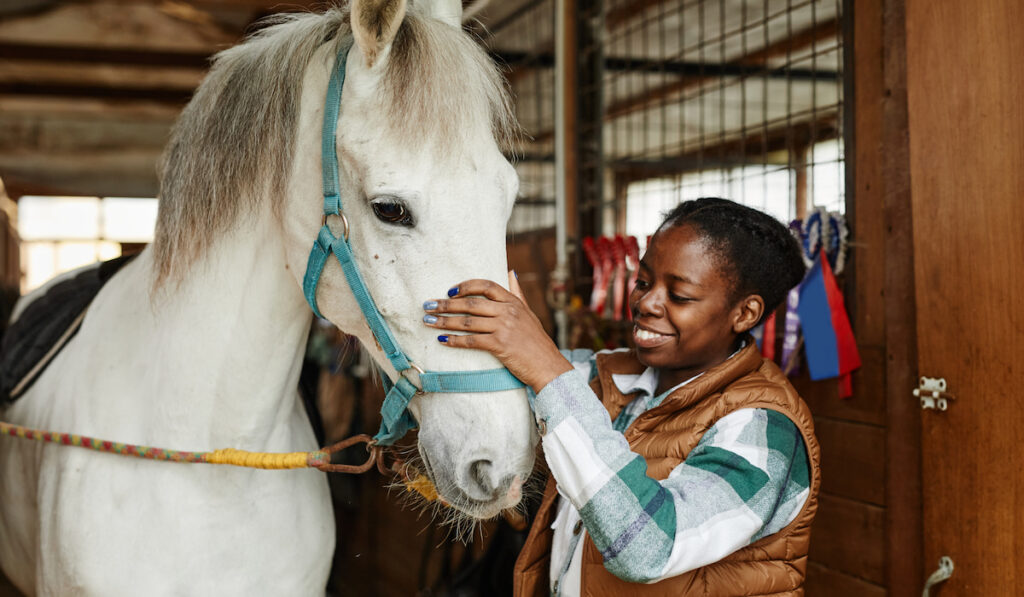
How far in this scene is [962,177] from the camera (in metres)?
1.34

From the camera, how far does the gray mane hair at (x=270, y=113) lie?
41.9 inches

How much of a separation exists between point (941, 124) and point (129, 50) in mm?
4810

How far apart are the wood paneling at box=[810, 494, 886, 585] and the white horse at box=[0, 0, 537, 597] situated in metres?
1.00

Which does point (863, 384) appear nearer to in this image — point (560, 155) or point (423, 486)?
point (423, 486)

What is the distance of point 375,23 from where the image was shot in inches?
41.4

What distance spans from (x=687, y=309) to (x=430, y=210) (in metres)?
0.46

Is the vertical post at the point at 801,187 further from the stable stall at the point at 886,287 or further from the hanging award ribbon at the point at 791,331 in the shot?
the hanging award ribbon at the point at 791,331

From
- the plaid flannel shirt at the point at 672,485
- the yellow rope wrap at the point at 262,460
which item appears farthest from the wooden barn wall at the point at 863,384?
the yellow rope wrap at the point at 262,460

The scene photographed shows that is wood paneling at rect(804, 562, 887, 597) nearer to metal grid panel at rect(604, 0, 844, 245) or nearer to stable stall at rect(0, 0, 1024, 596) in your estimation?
stable stall at rect(0, 0, 1024, 596)

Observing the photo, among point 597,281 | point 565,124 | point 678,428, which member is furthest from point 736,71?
point 678,428

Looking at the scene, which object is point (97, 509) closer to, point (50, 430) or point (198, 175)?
point (50, 430)

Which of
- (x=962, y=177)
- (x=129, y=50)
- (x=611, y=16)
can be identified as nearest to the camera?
(x=962, y=177)

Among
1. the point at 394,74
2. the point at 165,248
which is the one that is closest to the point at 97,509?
the point at 165,248

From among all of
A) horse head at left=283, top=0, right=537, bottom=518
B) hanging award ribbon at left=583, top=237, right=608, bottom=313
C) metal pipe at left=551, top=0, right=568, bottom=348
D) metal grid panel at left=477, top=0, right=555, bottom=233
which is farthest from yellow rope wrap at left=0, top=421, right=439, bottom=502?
metal grid panel at left=477, top=0, right=555, bottom=233
